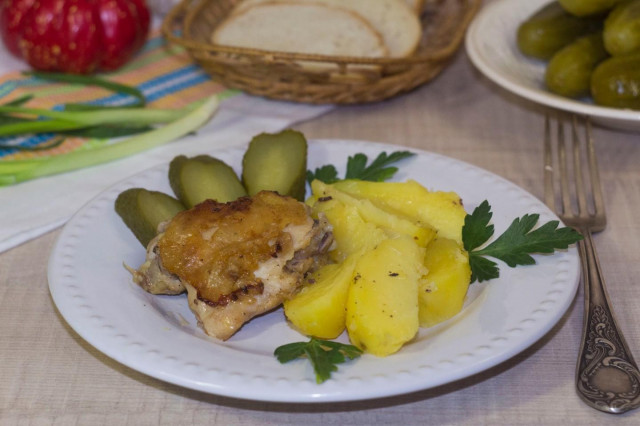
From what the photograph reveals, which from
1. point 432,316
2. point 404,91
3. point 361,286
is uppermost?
point 361,286

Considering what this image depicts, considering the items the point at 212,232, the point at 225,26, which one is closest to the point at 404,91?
the point at 225,26

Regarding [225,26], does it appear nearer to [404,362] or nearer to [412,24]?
[412,24]

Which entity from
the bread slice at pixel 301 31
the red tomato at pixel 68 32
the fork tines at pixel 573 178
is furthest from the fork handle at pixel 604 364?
the red tomato at pixel 68 32

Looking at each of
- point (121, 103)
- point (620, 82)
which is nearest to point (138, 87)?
point (121, 103)

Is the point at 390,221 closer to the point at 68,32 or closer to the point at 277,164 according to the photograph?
the point at 277,164

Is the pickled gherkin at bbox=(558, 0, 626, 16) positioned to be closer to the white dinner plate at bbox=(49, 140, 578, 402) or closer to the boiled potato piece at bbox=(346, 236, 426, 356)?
the white dinner plate at bbox=(49, 140, 578, 402)

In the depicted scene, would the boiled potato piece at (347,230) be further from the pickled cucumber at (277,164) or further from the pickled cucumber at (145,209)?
the pickled cucumber at (145,209)
